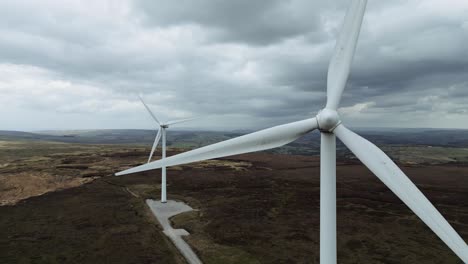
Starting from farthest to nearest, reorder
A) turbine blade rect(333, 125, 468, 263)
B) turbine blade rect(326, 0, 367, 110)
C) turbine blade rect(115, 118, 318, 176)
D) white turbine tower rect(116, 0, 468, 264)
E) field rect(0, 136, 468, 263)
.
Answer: field rect(0, 136, 468, 263)
turbine blade rect(326, 0, 367, 110)
turbine blade rect(115, 118, 318, 176)
white turbine tower rect(116, 0, 468, 264)
turbine blade rect(333, 125, 468, 263)

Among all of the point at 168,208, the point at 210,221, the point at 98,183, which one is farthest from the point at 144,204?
the point at 98,183

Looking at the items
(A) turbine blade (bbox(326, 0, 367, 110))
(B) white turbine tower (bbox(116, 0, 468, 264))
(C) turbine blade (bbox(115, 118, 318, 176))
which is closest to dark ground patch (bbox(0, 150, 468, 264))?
(B) white turbine tower (bbox(116, 0, 468, 264))

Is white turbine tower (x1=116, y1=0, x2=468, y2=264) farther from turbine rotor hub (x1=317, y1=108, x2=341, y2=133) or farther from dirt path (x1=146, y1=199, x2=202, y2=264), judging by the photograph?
dirt path (x1=146, y1=199, x2=202, y2=264)

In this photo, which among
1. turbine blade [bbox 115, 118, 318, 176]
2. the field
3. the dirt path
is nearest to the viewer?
turbine blade [bbox 115, 118, 318, 176]

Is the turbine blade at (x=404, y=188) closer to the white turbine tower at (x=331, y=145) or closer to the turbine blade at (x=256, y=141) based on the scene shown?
the white turbine tower at (x=331, y=145)

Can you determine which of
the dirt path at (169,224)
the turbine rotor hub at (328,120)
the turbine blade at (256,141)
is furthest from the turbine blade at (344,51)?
the dirt path at (169,224)

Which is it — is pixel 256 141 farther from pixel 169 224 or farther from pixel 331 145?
pixel 169 224

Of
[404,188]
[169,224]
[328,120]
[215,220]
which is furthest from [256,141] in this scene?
[215,220]

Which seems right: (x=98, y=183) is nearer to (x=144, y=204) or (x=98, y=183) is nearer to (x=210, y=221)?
(x=144, y=204)
